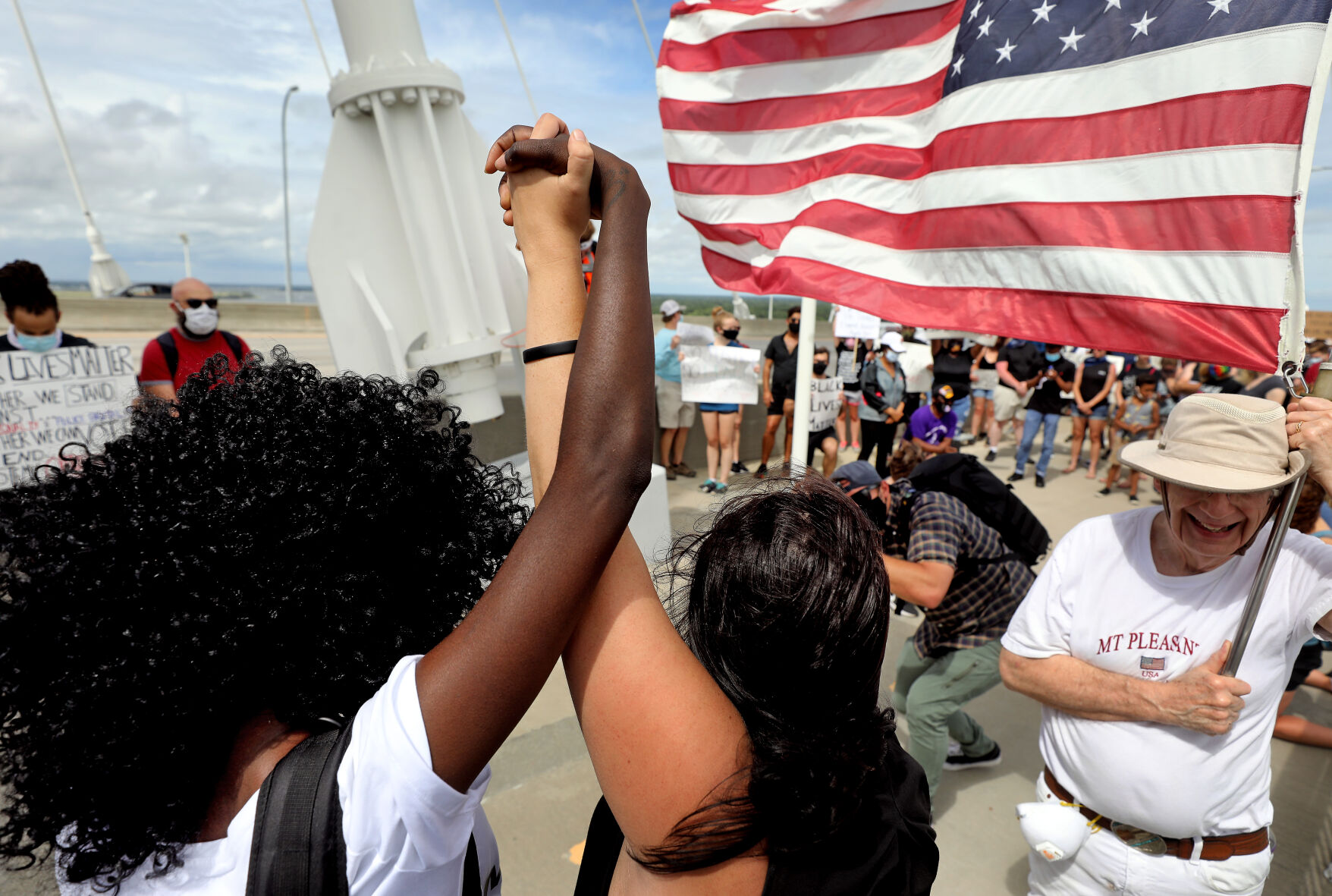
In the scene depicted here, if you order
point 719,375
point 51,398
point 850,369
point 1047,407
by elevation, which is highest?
point 51,398

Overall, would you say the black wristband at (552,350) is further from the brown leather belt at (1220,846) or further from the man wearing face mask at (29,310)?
the man wearing face mask at (29,310)

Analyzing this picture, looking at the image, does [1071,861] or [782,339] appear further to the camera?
[782,339]

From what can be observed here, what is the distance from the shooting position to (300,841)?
73cm

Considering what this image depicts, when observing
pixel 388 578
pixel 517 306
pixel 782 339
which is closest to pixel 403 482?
pixel 388 578

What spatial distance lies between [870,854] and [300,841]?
67cm

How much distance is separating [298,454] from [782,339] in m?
7.28

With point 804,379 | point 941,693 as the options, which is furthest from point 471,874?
point 804,379

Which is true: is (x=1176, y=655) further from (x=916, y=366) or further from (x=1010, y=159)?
(x=916, y=366)

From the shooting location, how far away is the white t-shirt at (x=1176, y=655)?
1.75 meters

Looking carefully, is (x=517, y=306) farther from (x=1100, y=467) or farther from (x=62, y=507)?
(x=1100, y=467)

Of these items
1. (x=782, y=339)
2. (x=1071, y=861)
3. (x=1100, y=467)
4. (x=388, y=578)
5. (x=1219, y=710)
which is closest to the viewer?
(x=388, y=578)

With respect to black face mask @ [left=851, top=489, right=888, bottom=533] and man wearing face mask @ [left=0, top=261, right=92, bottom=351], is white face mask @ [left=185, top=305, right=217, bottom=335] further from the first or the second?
black face mask @ [left=851, top=489, right=888, bottom=533]

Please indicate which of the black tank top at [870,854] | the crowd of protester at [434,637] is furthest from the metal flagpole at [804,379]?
the black tank top at [870,854]

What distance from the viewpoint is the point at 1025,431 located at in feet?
27.1
